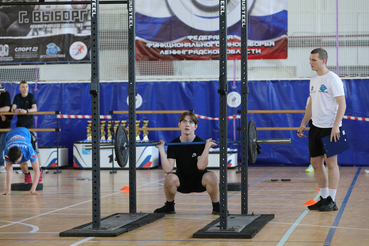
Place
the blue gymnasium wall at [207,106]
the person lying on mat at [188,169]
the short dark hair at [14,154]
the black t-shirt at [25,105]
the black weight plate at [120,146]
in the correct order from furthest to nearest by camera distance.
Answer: the blue gymnasium wall at [207,106]
the black t-shirt at [25,105]
the short dark hair at [14,154]
the person lying on mat at [188,169]
the black weight plate at [120,146]

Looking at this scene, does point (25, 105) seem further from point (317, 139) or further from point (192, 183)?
point (317, 139)

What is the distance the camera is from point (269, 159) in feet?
32.4

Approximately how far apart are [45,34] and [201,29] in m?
3.26

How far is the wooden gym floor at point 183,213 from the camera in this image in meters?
3.20

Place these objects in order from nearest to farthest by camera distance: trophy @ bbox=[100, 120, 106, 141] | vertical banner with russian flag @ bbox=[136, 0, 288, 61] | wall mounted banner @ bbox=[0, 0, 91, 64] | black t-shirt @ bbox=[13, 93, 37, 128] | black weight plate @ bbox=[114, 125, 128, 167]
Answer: black weight plate @ bbox=[114, 125, 128, 167]
black t-shirt @ bbox=[13, 93, 37, 128]
vertical banner with russian flag @ bbox=[136, 0, 288, 61]
trophy @ bbox=[100, 120, 106, 141]
wall mounted banner @ bbox=[0, 0, 91, 64]

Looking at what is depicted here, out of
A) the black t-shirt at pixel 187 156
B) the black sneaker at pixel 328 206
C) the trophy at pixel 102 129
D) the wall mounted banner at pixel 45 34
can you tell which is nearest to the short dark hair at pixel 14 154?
the black t-shirt at pixel 187 156

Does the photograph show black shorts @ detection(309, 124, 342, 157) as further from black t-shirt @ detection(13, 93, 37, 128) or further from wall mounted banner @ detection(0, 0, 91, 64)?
wall mounted banner @ detection(0, 0, 91, 64)

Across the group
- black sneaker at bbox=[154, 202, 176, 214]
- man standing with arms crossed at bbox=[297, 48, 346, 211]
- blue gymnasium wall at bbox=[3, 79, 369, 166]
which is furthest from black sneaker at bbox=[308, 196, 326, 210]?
blue gymnasium wall at bbox=[3, 79, 369, 166]

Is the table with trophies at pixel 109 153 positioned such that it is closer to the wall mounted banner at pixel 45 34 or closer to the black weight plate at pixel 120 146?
the wall mounted banner at pixel 45 34

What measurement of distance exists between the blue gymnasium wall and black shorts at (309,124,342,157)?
17.5 feet

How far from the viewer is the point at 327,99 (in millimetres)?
4363

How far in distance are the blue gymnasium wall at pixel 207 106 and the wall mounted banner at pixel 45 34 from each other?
592 millimetres

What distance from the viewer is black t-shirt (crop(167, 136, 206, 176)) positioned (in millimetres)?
4238

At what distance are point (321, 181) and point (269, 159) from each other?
5436 millimetres
